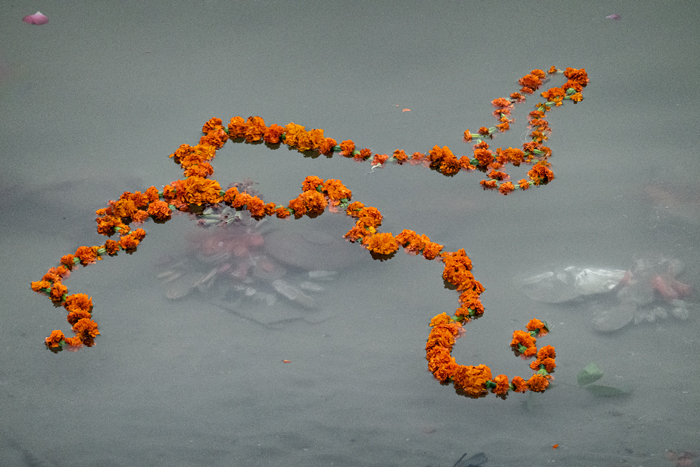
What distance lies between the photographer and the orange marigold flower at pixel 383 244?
4.74m

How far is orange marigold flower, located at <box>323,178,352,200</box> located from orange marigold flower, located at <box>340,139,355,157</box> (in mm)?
396

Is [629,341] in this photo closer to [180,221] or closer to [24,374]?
[180,221]

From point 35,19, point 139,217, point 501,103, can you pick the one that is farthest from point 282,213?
point 35,19

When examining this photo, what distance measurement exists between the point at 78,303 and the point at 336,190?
1.83 metres

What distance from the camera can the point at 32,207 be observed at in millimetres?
5160

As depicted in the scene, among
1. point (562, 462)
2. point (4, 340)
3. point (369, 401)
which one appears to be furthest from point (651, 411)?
point (4, 340)

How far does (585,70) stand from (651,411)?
132 inches

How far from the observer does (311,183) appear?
17.1ft

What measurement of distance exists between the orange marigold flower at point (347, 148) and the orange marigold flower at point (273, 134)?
501 millimetres

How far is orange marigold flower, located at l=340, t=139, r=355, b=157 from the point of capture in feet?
18.1

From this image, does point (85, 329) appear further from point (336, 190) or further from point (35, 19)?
point (35, 19)

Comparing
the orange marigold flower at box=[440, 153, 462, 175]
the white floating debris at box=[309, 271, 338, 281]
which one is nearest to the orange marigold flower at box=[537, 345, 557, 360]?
the white floating debris at box=[309, 271, 338, 281]

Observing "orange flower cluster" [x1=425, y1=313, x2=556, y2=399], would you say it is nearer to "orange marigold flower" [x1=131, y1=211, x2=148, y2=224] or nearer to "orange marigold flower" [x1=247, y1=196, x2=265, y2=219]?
"orange marigold flower" [x1=247, y1=196, x2=265, y2=219]

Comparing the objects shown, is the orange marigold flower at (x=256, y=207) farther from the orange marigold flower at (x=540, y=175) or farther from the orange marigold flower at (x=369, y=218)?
the orange marigold flower at (x=540, y=175)
